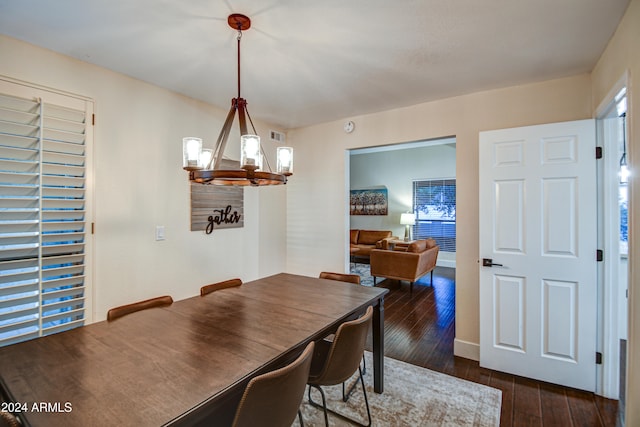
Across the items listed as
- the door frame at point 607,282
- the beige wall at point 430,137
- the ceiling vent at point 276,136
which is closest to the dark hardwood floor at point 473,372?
the door frame at point 607,282

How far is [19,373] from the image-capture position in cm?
109

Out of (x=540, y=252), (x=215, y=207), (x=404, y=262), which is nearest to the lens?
(x=540, y=252)

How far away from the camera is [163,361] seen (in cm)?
118

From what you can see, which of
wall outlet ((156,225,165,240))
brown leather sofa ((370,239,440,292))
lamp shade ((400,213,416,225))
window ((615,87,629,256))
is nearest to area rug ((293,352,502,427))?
window ((615,87,629,256))

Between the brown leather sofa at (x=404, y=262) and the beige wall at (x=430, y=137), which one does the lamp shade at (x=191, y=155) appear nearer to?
the beige wall at (x=430, y=137)

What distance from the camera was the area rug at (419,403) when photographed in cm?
194

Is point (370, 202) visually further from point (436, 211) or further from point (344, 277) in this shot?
point (344, 277)

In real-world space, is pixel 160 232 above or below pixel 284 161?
below

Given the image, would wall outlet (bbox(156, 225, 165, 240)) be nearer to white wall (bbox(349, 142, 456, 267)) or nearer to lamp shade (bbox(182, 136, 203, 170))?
lamp shade (bbox(182, 136, 203, 170))

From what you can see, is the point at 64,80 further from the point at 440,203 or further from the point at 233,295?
the point at 440,203

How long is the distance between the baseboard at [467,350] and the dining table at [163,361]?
4.85 ft

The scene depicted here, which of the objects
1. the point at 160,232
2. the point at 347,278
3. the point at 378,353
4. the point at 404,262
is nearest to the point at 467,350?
the point at 378,353

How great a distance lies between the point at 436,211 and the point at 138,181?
6.67 metres

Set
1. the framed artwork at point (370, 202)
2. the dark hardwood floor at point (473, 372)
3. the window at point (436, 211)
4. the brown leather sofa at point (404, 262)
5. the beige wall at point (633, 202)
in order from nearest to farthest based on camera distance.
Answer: the beige wall at point (633, 202)
the dark hardwood floor at point (473, 372)
the brown leather sofa at point (404, 262)
the window at point (436, 211)
the framed artwork at point (370, 202)
